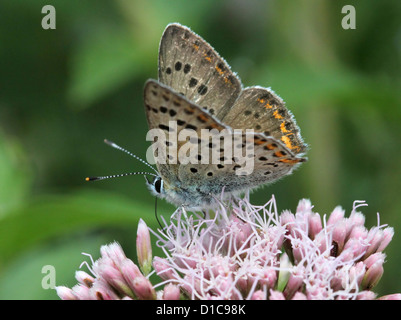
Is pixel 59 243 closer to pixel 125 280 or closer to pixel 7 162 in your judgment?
pixel 7 162

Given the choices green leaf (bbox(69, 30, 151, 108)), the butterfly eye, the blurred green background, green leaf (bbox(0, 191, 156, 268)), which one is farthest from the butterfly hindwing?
green leaf (bbox(69, 30, 151, 108))

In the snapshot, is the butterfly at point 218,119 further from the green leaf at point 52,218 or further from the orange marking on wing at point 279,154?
the green leaf at point 52,218

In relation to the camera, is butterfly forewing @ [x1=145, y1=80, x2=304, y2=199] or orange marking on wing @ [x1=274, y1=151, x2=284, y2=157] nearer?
butterfly forewing @ [x1=145, y1=80, x2=304, y2=199]

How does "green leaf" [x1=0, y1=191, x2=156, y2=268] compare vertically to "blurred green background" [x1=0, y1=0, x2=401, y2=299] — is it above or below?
below

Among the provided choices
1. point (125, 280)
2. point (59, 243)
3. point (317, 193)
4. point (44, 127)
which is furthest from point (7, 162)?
point (317, 193)

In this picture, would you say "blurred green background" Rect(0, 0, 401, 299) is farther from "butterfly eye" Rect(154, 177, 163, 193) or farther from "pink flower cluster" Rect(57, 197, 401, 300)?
"pink flower cluster" Rect(57, 197, 401, 300)

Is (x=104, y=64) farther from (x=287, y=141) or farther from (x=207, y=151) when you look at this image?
(x=287, y=141)
